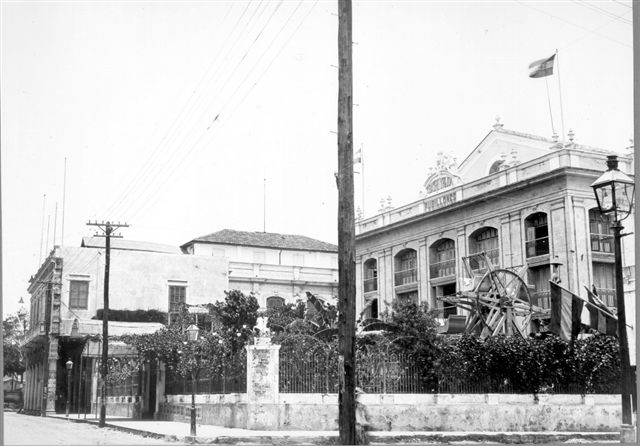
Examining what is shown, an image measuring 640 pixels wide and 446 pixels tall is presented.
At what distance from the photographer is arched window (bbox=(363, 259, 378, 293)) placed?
147 ft

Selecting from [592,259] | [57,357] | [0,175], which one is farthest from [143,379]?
[0,175]

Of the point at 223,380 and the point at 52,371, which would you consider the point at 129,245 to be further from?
the point at 223,380

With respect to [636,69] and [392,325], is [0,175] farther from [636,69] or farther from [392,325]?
[392,325]

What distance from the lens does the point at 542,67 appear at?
2123 centimetres

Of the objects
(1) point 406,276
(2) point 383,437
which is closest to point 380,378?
(2) point 383,437

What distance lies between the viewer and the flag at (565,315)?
20.4 m

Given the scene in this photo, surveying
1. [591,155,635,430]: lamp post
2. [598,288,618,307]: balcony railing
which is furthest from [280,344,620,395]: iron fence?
[598,288,618,307]: balcony railing

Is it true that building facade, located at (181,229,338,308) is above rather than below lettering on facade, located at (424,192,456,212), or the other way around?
below

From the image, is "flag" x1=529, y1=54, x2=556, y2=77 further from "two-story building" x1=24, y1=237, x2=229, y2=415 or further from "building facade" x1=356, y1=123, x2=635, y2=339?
"two-story building" x1=24, y1=237, x2=229, y2=415

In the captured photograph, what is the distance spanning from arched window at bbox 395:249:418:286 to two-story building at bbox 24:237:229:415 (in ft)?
31.4

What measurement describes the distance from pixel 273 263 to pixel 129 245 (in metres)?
10.1

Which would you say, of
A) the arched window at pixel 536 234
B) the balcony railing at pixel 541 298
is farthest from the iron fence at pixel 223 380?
the arched window at pixel 536 234

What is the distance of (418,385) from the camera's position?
779 inches

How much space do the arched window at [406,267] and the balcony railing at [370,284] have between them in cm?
212
